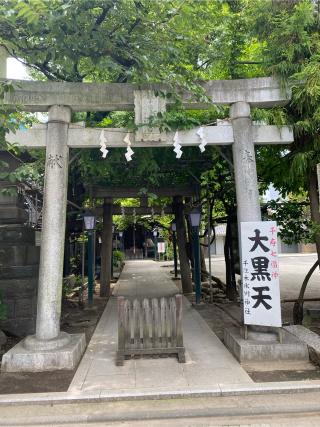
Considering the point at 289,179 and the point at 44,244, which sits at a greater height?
the point at 289,179

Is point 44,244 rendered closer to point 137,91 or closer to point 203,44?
point 137,91

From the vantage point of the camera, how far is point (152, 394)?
4875 millimetres

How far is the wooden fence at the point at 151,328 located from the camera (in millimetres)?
6172

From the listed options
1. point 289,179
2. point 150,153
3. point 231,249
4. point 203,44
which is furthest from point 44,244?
point 231,249

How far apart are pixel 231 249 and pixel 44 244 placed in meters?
7.08

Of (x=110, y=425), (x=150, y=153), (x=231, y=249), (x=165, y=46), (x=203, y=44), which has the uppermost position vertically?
(x=203, y=44)

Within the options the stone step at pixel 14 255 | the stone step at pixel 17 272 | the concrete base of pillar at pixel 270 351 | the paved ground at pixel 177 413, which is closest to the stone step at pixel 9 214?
the stone step at pixel 14 255

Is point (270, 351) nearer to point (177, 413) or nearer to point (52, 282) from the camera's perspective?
point (177, 413)

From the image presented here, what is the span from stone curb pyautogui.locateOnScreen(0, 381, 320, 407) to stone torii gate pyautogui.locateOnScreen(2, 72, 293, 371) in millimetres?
1369

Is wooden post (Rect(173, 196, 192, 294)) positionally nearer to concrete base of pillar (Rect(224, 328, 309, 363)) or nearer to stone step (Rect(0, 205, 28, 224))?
stone step (Rect(0, 205, 28, 224))

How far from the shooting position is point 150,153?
321 inches

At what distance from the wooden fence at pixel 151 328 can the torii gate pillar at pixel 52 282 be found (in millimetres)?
927

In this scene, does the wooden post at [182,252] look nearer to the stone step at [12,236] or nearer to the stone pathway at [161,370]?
the stone pathway at [161,370]

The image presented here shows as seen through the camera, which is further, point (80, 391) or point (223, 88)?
point (223, 88)
